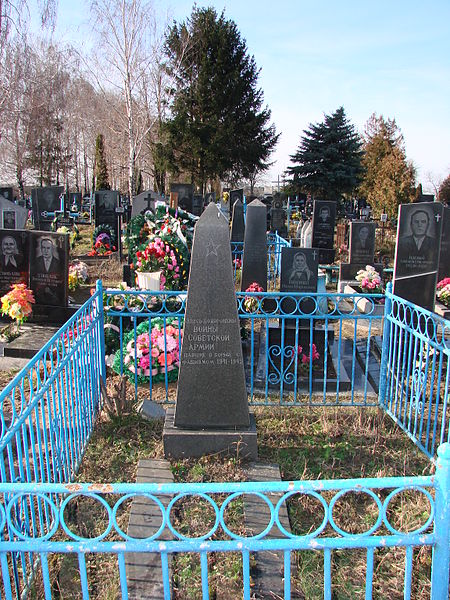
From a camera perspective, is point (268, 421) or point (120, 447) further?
point (268, 421)

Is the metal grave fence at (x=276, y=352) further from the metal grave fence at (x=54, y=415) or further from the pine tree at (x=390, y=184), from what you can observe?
the pine tree at (x=390, y=184)

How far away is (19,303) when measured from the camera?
720 centimetres

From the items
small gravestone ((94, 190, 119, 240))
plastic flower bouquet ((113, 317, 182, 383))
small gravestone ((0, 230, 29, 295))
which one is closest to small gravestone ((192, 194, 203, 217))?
small gravestone ((94, 190, 119, 240))

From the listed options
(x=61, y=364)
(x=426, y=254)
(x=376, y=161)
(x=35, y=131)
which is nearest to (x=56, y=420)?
(x=61, y=364)

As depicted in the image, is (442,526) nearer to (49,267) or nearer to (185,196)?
(49,267)

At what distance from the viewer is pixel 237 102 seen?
106 ft

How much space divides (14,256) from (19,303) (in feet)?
3.79

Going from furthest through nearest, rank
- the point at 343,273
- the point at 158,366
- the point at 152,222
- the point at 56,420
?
the point at 343,273
the point at 152,222
the point at 158,366
the point at 56,420

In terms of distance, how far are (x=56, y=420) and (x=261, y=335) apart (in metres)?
4.63

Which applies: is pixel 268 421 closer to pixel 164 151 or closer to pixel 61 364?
pixel 61 364

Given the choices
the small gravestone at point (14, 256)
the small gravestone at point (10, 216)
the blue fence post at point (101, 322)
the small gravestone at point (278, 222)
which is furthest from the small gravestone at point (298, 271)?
the small gravestone at point (278, 222)

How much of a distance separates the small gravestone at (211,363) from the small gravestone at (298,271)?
386cm

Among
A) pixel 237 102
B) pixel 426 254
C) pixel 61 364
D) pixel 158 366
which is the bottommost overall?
pixel 158 366

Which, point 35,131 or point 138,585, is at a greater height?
point 35,131
